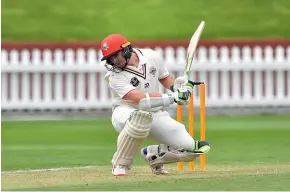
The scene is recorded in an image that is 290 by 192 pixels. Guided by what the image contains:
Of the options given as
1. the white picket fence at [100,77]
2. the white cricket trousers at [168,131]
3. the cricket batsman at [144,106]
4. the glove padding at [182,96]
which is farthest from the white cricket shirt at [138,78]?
the white picket fence at [100,77]

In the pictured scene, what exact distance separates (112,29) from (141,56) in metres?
17.0

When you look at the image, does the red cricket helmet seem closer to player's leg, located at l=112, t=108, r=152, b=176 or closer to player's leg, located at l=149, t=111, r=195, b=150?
player's leg, located at l=112, t=108, r=152, b=176

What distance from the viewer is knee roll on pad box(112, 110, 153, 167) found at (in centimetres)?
1224

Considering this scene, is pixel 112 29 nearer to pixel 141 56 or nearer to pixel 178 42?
pixel 178 42

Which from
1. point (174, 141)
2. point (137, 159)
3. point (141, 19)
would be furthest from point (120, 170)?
point (141, 19)

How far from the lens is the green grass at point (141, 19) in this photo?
29438 millimetres

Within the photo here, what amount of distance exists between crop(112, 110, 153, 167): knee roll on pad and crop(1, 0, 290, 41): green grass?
54.4ft

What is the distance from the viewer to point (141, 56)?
41.1 ft

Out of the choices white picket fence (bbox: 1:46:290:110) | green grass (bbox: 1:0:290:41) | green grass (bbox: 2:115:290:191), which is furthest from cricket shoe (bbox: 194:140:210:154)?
green grass (bbox: 1:0:290:41)

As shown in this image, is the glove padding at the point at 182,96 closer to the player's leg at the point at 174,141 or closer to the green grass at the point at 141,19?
the player's leg at the point at 174,141

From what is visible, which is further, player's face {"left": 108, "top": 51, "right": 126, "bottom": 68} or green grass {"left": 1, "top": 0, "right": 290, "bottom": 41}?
green grass {"left": 1, "top": 0, "right": 290, "bottom": 41}

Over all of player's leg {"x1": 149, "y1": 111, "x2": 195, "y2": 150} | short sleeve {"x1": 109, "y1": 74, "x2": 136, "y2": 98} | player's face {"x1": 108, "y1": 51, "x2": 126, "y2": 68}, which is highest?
player's face {"x1": 108, "y1": 51, "x2": 126, "y2": 68}

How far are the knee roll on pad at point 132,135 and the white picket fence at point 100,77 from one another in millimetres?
11428

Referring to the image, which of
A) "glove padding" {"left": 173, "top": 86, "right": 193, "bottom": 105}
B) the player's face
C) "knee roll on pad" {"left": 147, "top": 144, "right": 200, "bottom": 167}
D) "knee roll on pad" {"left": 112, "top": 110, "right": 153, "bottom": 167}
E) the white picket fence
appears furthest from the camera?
the white picket fence
